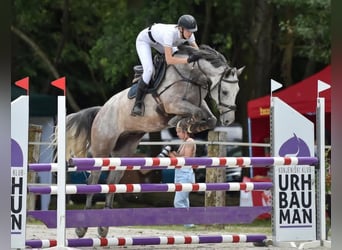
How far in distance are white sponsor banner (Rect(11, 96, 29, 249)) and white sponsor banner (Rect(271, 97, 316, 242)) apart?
7.02ft

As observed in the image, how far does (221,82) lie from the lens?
20.7 feet

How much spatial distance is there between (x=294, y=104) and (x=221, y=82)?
195 inches

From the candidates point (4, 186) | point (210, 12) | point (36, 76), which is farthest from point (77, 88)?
point (4, 186)

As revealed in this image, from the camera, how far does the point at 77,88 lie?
1952 cm

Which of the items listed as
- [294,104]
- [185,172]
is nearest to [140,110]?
[185,172]

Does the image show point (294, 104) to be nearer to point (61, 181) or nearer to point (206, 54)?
point (206, 54)

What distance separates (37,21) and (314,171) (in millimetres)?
11878

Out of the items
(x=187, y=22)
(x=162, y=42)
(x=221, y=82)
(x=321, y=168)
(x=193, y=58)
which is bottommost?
(x=321, y=168)

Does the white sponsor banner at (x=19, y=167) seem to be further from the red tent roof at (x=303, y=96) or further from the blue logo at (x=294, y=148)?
the red tent roof at (x=303, y=96)

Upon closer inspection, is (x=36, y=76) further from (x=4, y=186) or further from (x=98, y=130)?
(x=4, y=186)

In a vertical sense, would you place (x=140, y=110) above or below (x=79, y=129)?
above

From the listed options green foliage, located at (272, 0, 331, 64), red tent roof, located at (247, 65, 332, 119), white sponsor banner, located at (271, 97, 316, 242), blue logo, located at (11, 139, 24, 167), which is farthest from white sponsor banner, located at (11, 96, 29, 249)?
green foliage, located at (272, 0, 331, 64)

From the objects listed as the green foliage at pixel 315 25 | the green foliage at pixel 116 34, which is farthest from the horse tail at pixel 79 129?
Answer: the green foliage at pixel 315 25

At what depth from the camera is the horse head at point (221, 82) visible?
249 inches
